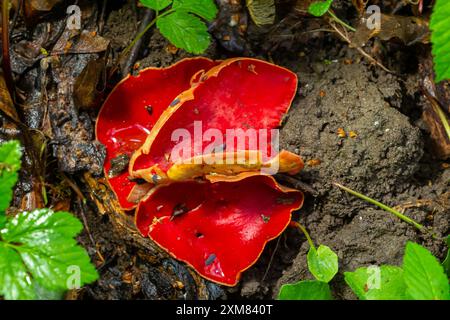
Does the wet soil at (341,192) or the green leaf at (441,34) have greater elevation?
the green leaf at (441,34)

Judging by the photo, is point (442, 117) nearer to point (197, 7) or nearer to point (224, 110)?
point (224, 110)

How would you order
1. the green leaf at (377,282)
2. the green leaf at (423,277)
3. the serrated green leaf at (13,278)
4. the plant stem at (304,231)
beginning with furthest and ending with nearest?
the plant stem at (304,231), the green leaf at (377,282), the green leaf at (423,277), the serrated green leaf at (13,278)

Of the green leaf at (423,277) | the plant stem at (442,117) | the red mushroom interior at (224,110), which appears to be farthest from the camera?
the plant stem at (442,117)

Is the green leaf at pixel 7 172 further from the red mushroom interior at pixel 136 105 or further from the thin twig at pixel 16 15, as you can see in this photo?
the thin twig at pixel 16 15

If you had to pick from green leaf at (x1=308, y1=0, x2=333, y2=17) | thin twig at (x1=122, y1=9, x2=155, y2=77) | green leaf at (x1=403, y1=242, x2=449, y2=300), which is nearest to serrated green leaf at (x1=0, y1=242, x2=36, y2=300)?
thin twig at (x1=122, y1=9, x2=155, y2=77)

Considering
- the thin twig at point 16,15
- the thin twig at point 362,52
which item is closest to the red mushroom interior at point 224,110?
the thin twig at point 362,52

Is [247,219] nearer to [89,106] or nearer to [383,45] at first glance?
[89,106]

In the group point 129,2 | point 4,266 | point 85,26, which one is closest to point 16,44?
point 85,26

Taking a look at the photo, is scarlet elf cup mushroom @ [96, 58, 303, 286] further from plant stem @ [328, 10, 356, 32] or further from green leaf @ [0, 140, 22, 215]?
green leaf @ [0, 140, 22, 215]
